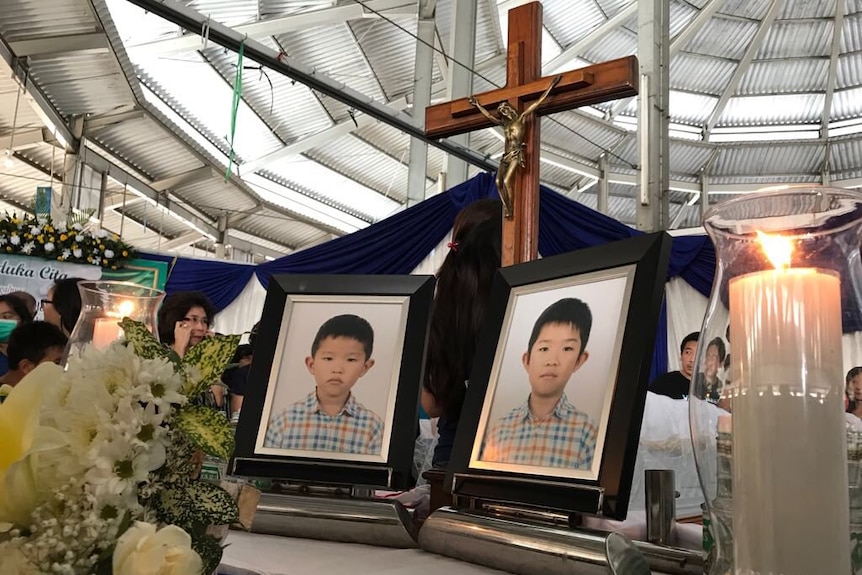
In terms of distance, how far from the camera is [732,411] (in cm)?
48

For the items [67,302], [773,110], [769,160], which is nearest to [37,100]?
[67,302]

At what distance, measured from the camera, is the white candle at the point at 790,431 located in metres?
0.42

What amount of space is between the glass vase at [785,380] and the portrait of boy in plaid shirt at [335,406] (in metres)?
0.61

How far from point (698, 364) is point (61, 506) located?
1.36ft

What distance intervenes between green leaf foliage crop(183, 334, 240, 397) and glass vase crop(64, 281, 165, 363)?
1.63ft

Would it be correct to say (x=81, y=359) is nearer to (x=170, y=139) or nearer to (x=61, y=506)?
(x=61, y=506)

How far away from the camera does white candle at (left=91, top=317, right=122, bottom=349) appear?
1040 millimetres

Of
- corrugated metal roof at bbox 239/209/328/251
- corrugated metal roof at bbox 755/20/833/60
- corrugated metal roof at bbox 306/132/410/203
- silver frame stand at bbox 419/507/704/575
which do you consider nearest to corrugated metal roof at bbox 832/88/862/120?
corrugated metal roof at bbox 755/20/833/60

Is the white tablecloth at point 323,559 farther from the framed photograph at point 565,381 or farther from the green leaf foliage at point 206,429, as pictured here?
the green leaf foliage at point 206,429

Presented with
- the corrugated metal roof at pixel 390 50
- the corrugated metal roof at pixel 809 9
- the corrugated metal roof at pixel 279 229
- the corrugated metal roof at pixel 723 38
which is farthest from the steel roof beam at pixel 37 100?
the corrugated metal roof at pixel 809 9

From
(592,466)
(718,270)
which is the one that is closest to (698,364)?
(718,270)

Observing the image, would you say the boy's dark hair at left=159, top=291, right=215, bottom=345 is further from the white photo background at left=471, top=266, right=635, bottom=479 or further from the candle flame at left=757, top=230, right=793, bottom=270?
the candle flame at left=757, top=230, right=793, bottom=270

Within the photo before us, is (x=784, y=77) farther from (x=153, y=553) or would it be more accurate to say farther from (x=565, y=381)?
(x=153, y=553)

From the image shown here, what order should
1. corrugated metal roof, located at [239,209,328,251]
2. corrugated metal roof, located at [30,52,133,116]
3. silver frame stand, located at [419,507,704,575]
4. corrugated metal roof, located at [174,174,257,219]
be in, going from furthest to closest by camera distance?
corrugated metal roof, located at [239,209,328,251], corrugated metal roof, located at [174,174,257,219], corrugated metal roof, located at [30,52,133,116], silver frame stand, located at [419,507,704,575]
